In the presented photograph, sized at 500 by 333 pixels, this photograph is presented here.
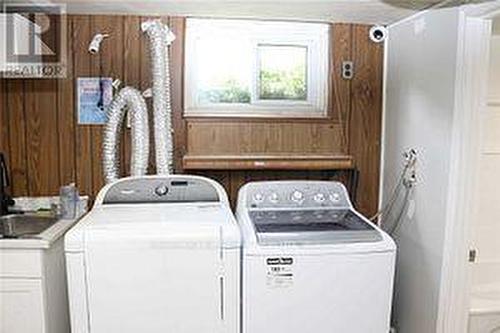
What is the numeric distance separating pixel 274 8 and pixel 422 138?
104 cm

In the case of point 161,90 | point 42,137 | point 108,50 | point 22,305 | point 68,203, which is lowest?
point 22,305

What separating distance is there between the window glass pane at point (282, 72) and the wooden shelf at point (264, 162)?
1.28ft

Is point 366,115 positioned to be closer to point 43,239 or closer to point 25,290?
point 43,239

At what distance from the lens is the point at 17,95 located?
2674 mm

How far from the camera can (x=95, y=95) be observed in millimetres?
2695

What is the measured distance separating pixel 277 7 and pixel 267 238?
123 cm

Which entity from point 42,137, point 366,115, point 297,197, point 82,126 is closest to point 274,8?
point 366,115

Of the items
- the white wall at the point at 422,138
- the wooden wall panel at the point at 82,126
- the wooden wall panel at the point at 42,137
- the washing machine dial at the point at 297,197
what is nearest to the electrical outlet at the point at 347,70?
the white wall at the point at 422,138

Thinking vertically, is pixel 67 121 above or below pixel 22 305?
above

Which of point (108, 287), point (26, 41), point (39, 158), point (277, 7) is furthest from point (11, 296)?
point (277, 7)

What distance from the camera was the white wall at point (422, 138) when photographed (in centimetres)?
216

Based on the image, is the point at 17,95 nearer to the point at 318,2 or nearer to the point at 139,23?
the point at 139,23

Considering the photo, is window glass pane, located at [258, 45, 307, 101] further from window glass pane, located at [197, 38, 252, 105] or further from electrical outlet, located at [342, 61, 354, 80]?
electrical outlet, located at [342, 61, 354, 80]

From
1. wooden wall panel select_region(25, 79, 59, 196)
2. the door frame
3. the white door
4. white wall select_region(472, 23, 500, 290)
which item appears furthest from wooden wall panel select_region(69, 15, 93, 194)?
white wall select_region(472, 23, 500, 290)
